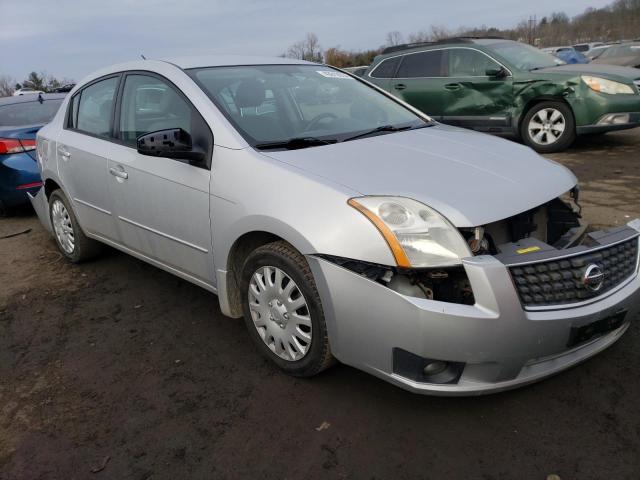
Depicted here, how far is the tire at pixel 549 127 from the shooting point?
7.78m

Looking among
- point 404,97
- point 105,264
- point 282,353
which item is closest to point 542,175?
point 282,353

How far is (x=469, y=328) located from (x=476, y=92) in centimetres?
702

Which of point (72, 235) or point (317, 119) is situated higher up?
point (317, 119)

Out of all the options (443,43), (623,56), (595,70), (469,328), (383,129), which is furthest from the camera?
(623,56)

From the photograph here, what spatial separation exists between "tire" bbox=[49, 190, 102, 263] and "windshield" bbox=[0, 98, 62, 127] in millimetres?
2292

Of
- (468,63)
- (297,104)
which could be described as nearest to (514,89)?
(468,63)

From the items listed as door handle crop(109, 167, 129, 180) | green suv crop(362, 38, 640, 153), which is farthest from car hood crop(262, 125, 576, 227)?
green suv crop(362, 38, 640, 153)

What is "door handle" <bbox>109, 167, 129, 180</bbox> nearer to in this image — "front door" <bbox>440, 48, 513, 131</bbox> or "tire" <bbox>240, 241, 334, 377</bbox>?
"tire" <bbox>240, 241, 334, 377</bbox>

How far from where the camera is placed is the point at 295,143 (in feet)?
9.60

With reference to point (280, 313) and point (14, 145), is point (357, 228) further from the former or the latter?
point (14, 145)

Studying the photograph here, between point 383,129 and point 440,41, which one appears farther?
point 440,41

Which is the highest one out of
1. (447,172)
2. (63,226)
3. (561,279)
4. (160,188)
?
(447,172)

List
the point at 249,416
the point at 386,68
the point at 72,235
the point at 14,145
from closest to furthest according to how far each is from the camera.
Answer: the point at 249,416 < the point at 72,235 < the point at 14,145 < the point at 386,68

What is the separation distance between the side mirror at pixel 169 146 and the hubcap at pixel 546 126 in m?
6.46
